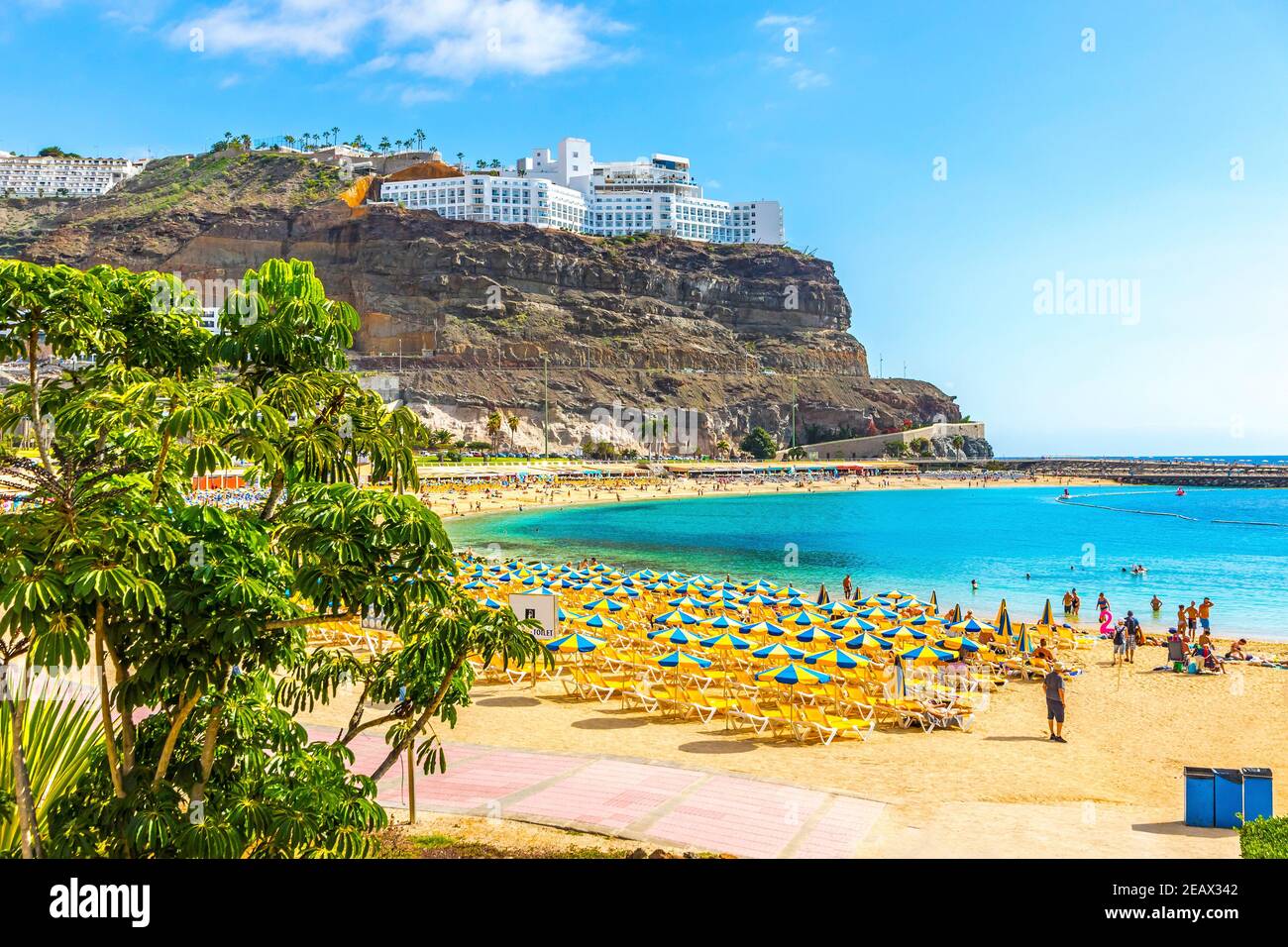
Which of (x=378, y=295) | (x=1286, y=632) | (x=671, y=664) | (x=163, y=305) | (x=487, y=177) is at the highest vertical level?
(x=487, y=177)

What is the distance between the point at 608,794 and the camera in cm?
1000

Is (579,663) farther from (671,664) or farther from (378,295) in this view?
(378,295)

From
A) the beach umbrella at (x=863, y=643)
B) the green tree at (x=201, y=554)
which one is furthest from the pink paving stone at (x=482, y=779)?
the beach umbrella at (x=863, y=643)

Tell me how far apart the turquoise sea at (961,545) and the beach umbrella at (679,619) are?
1468 cm

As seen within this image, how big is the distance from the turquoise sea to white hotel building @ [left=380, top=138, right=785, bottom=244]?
88.4 metres

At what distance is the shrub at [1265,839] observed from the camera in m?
5.82

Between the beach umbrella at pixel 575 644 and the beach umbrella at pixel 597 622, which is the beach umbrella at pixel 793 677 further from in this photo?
the beach umbrella at pixel 597 622

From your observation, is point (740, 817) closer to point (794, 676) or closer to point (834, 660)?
point (794, 676)

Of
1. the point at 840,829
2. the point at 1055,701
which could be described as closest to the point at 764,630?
the point at 1055,701

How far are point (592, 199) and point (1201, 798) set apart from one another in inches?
6737

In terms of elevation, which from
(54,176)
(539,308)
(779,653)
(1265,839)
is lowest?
(779,653)
